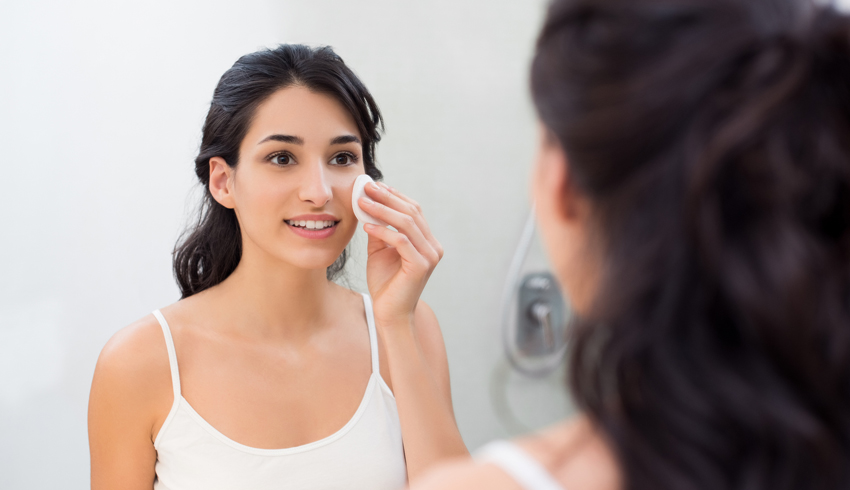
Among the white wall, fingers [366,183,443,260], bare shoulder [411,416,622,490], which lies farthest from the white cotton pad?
bare shoulder [411,416,622,490]

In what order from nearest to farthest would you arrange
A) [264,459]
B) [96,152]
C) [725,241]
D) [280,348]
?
[725,241] < [264,459] < [280,348] < [96,152]

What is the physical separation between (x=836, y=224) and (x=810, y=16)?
0.12 meters

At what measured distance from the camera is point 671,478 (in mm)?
357

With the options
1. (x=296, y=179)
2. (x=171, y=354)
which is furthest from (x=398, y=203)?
(x=171, y=354)

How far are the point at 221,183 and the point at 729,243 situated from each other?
81 centimetres

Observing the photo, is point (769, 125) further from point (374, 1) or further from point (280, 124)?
point (374, 1)

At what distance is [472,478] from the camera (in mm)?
401

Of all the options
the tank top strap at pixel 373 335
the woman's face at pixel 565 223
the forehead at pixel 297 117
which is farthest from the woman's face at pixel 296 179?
the woman's face at pixel 565 223

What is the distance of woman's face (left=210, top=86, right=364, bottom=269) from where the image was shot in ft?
3.11

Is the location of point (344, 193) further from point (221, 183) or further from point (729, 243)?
point (729, 243)

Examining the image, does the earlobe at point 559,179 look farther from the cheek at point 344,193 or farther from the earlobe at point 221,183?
the earlobe at point 221,183

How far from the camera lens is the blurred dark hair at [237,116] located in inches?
38.6

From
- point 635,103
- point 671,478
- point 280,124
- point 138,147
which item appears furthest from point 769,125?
point 138,147

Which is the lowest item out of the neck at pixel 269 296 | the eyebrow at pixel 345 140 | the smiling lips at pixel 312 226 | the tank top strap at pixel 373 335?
the tank top strap at pixel 373 335
